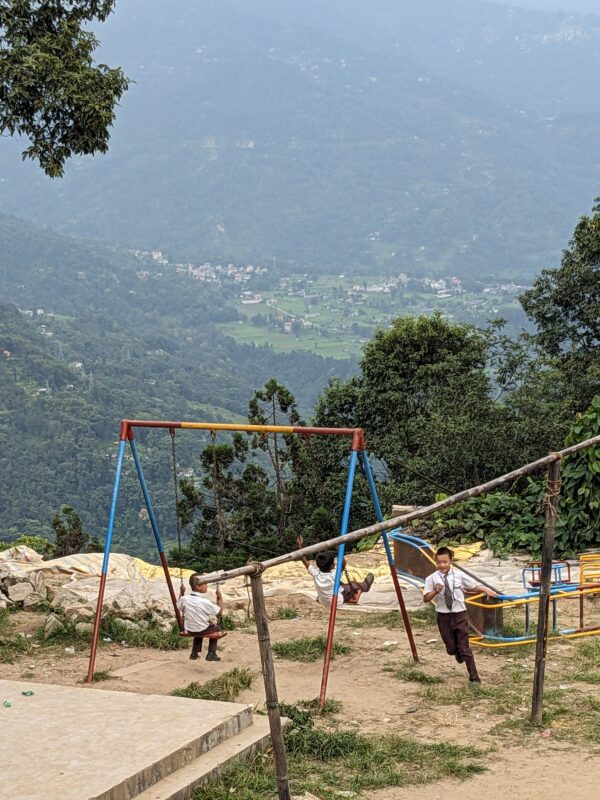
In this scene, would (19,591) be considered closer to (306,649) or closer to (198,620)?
(198,620)

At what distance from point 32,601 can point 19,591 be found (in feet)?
0.99

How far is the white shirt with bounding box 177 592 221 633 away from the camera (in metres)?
10.7

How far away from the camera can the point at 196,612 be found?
10.7 meters

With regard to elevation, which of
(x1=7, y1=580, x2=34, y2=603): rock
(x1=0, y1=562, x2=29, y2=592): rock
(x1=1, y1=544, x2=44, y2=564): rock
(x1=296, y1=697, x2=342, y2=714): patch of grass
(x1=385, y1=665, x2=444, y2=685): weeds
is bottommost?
(x1=296, y1=697, x2=342, y2=714): patch of grass

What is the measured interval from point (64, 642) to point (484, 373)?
23.3 m

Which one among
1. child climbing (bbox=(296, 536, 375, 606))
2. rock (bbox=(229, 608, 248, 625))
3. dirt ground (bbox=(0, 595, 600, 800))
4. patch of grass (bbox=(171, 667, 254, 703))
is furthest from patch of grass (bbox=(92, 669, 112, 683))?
rock (bbox=(229, 608, 248, 625))

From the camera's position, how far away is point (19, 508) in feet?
235

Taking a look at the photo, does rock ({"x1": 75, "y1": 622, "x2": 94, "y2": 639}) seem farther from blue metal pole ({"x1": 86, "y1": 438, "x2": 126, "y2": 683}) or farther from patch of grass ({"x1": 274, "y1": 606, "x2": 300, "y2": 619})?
patch of grass ({"x1": 274, "y1": 606, "x2": 300, "y2": 619})

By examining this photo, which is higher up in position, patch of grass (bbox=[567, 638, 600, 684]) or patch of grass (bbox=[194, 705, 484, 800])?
patch of grass (bbox=[567, 638, 600, 684])

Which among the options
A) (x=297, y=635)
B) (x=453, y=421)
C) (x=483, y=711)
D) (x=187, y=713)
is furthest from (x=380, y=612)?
(x=453, y=421)

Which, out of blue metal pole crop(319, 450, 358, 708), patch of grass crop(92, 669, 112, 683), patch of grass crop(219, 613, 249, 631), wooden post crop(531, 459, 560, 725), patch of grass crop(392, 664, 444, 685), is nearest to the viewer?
wooden post crop(531, 459, 560, 725)

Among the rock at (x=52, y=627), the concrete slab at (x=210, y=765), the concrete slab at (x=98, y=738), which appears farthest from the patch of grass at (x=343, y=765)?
the rock at (x=52, y=627)

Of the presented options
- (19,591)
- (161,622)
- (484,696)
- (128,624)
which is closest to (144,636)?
(128,624)

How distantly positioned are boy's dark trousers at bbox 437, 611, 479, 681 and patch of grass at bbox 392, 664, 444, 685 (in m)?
0.37
